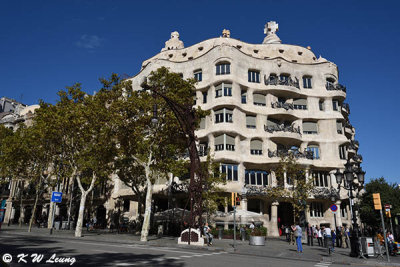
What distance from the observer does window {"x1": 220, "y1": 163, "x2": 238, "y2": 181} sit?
31.8 meters

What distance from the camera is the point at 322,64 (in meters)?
39.1

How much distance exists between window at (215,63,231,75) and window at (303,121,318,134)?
1159 centimetres

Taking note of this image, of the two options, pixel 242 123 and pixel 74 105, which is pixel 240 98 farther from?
pixel 74 105

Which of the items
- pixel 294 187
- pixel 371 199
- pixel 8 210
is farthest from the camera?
pixel 8 210

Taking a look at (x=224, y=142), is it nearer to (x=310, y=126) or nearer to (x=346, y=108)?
(x=310, y=126)

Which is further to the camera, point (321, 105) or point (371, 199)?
point (371, 199)

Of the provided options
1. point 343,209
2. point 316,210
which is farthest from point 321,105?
point 343,209

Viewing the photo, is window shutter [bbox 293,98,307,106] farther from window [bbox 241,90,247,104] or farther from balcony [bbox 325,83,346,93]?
window [bbox 241,90,247,104]

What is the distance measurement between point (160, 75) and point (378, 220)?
38600 mm

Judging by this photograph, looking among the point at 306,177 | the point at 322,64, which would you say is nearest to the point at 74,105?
the point at 306,177

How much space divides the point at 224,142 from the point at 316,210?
45.0ft

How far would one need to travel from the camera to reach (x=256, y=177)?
33781 millimetres

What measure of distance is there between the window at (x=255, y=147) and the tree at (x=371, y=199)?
2070 centimetres

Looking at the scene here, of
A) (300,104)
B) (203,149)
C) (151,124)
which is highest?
(300,104)
